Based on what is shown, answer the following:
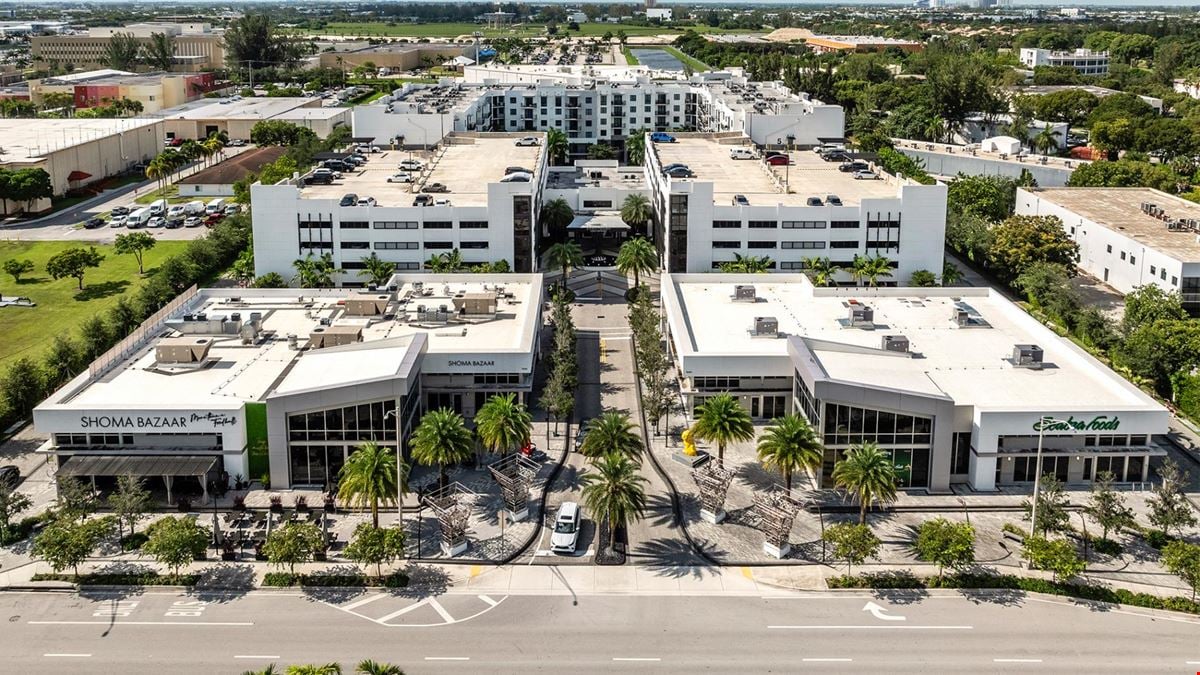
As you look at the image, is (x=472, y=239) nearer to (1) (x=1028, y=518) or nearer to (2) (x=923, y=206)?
(2) (x=923, y=206)

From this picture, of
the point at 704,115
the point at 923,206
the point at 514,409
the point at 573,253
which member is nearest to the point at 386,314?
the point at 514,409

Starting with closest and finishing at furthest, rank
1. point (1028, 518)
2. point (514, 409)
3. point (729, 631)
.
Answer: point (729, 631), point (1028, 518), point (514, 409)

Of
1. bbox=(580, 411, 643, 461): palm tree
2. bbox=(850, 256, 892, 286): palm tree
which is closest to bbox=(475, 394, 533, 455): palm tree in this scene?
bbox=(580, 411, 643, 461): palm tree

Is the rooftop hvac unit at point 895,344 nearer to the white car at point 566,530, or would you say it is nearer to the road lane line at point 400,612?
the white car at point 566,530

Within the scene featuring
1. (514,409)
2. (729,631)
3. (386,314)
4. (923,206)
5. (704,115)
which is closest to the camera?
(729,631)

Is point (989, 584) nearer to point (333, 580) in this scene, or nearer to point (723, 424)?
point (723, 424)

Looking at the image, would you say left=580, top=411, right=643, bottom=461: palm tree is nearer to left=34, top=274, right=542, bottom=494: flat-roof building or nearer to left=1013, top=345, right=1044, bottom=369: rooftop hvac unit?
left=34, top=274, right=542, bottom=494: flat-roof building

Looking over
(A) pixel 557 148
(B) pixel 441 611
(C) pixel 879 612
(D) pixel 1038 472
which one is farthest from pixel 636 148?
(B) pixel 441 611
